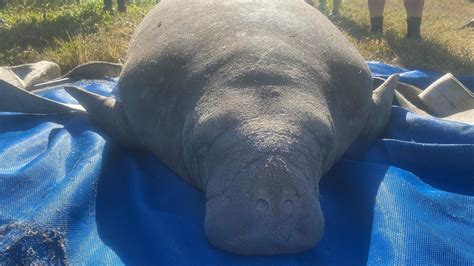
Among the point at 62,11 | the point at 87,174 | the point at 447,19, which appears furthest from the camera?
the point at 447,19

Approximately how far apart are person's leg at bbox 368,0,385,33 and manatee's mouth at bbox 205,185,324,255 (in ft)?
21.4

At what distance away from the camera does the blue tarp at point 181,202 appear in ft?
10.2

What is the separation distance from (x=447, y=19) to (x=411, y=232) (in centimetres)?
850

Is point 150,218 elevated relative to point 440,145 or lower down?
elevated

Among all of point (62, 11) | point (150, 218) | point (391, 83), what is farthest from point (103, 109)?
point (62, 11)

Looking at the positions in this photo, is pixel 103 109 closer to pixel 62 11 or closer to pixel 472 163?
pixel 472 163

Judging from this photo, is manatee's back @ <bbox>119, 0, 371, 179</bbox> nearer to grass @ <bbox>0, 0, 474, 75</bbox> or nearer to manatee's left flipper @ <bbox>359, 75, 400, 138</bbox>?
manatee's left flipper @ <bbox>359, 75, 400, 138</bbox>

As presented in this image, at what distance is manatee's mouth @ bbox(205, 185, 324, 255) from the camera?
8.83 ft

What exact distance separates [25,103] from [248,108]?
285cm

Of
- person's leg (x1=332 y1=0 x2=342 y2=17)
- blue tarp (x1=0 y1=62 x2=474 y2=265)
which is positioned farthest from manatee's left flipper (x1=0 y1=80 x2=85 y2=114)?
person's leg (x1=332 y1=0 x2=342 y2=17)

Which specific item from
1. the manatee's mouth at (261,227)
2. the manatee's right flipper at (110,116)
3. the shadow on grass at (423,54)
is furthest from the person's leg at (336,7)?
the manatee's mouth at (261,227)

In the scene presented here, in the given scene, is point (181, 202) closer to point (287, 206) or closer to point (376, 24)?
point (287, 206)

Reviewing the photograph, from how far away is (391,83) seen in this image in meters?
4.70

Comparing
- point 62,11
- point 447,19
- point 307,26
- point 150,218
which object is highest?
point 307,26
